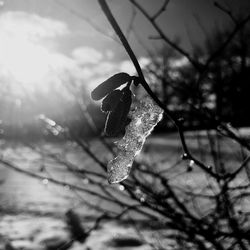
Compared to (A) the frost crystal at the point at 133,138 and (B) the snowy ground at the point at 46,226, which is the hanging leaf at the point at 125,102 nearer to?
(A) the frost crystal at the point at 133,138

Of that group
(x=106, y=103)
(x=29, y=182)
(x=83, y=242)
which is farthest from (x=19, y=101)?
(x=29, y=182)

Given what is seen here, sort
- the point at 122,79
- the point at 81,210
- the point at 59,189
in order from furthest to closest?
the point at 59,189
the point at 81,210
the point at 122,79

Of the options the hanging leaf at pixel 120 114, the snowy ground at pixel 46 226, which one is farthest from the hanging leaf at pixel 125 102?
the snowy ground at pixel 46 226

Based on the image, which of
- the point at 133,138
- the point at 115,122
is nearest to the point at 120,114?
the point at 115,122

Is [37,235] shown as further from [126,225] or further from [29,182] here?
[29,182]

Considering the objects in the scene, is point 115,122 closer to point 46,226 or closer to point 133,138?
point 133,138

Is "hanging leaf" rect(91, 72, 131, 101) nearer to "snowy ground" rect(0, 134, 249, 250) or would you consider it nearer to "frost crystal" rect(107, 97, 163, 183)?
"frost crystal" rect(107, 97, 163, 183)

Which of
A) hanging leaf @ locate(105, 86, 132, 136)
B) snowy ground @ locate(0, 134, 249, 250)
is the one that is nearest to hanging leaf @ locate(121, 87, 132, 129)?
hanging leaf @ locate(105, 86, 132, 136)
